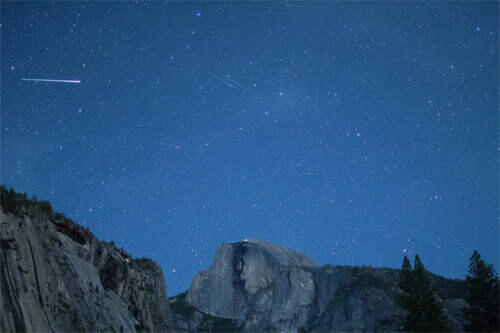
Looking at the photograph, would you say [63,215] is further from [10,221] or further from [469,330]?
[469,330]

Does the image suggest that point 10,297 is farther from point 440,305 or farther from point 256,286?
point 256,286

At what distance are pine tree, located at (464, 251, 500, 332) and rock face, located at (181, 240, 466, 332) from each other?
2079 inches

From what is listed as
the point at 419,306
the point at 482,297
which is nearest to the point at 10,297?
the point at 419,306

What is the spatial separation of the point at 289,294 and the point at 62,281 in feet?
414

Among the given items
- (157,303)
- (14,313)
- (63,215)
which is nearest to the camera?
(14,313)

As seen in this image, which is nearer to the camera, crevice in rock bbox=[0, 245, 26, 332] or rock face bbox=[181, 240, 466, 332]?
crevice in rock bbox=[0, 245, 26, 332]

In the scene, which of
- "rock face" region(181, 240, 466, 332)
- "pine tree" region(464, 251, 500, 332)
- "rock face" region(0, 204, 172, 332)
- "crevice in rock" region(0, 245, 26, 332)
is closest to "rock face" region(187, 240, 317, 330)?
"rock face" region(181, 240, 466, 332)

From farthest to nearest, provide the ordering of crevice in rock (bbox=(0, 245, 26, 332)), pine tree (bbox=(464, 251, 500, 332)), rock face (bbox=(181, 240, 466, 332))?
rock face (bbox=(181, 240, 466, 332)) → pine tree (bbox=(464, 251, 500, 332)) → crevice in rock (bbox=(0, 245, 26, 332))

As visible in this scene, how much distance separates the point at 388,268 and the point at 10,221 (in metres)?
127

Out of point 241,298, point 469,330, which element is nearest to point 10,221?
point 469,330

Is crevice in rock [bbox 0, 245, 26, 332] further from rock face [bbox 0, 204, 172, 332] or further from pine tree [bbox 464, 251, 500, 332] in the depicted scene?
pine tree [bbox 464, 251, 500, 332]

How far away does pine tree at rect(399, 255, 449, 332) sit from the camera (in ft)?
119

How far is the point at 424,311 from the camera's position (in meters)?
37.4

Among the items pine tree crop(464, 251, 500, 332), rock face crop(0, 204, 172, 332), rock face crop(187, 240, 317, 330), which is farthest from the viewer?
rock face crop(187, 240, 317, 330)
